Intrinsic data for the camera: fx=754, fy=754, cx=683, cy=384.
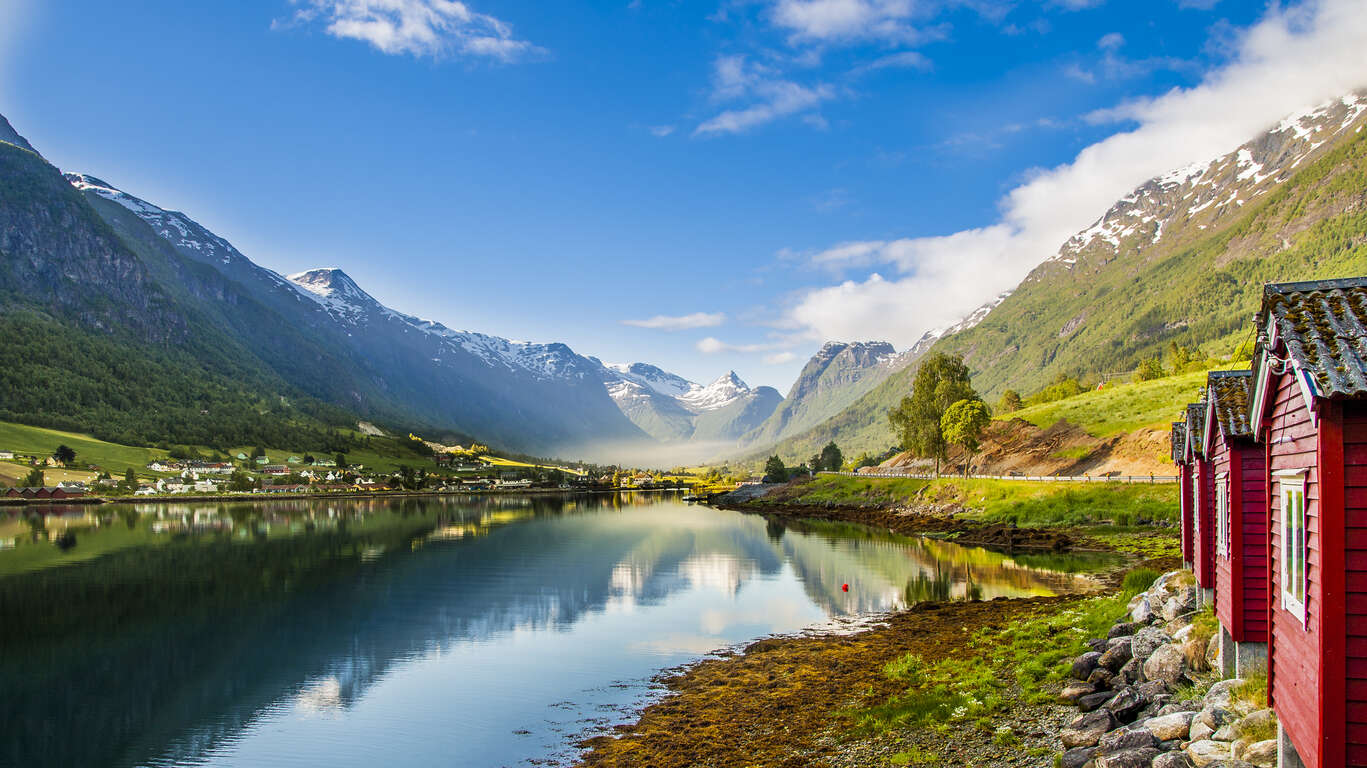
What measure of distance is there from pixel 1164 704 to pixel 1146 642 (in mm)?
4478

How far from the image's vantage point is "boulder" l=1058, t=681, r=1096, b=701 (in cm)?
2027

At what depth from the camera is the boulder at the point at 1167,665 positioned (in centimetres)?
1822

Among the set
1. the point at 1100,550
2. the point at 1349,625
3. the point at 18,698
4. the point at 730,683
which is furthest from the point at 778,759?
the point at 1100,550

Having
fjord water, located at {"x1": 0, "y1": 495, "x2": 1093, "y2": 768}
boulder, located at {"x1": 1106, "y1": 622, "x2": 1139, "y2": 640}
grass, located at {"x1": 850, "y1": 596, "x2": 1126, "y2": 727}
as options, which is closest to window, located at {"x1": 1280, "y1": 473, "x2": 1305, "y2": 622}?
grass, located at {"x1": 850, "y1": 596, "x2": 1126, "y2": 727}

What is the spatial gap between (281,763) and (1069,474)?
98611 mm

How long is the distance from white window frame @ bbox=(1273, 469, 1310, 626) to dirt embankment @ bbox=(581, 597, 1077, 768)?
6698mm

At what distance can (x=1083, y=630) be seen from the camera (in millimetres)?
28578

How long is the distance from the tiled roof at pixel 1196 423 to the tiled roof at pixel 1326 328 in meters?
13.5

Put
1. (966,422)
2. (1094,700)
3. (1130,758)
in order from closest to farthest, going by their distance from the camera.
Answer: (1130,758)
(1094,700)
(966,422)

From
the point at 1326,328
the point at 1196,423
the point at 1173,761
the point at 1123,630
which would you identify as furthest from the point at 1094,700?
the point at 1326,328

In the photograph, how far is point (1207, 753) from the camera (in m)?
12.8

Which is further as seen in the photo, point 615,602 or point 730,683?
point 615,602

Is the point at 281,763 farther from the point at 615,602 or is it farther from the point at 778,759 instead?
the point at 615,602

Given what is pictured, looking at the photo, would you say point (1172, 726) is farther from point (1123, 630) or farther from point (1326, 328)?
point (1123, 630)
